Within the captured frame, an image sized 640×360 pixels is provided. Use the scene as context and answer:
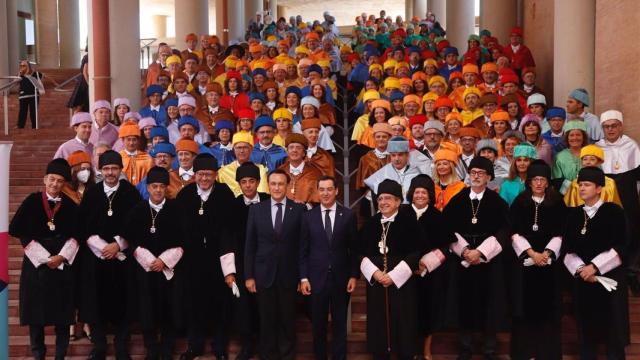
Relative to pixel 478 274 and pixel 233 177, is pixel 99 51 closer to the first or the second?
pixel 233 177

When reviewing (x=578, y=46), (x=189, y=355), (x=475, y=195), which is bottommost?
(x=189, y=355)

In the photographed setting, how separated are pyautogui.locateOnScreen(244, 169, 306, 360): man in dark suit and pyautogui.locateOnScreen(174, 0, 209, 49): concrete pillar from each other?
1540cm

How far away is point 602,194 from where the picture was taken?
7691 mm

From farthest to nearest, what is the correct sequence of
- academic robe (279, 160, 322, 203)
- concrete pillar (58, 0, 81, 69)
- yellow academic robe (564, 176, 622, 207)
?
concrete pillar (58, 0, 81, 69), academic robe (279, 160, 322, 203), yellow academic robe (564, 176, 622, 207)

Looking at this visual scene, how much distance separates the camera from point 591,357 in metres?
7.18

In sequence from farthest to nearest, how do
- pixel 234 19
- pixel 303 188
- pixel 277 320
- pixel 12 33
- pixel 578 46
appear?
pixel 234 19, pixel 12 33, pixel 578 46, pixel 303 188, pixel 277 320

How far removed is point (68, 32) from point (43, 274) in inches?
863

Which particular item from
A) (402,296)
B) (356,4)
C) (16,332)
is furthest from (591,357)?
(356,4)

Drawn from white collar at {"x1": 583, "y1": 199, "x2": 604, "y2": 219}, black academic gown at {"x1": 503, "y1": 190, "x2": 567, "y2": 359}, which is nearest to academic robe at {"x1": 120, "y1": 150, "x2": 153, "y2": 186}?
black academic gown at {"x1": 503, "y1": 190, "x2": 567, "y2": 359}

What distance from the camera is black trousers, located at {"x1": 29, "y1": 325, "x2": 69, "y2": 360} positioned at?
7.30m

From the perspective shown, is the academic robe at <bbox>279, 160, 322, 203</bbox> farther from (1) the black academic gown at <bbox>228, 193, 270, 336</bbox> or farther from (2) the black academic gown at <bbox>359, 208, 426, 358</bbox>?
(2) the black academic gown at <bbox>359, 208, 426, 358</bbox>

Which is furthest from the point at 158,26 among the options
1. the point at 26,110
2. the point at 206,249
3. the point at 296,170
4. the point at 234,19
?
the point at 206,249

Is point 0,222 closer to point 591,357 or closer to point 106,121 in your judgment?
point 591,357

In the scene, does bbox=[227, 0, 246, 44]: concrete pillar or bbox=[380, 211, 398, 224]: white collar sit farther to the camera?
bbox=[227, 0, 246, 44]: concrete pillar
